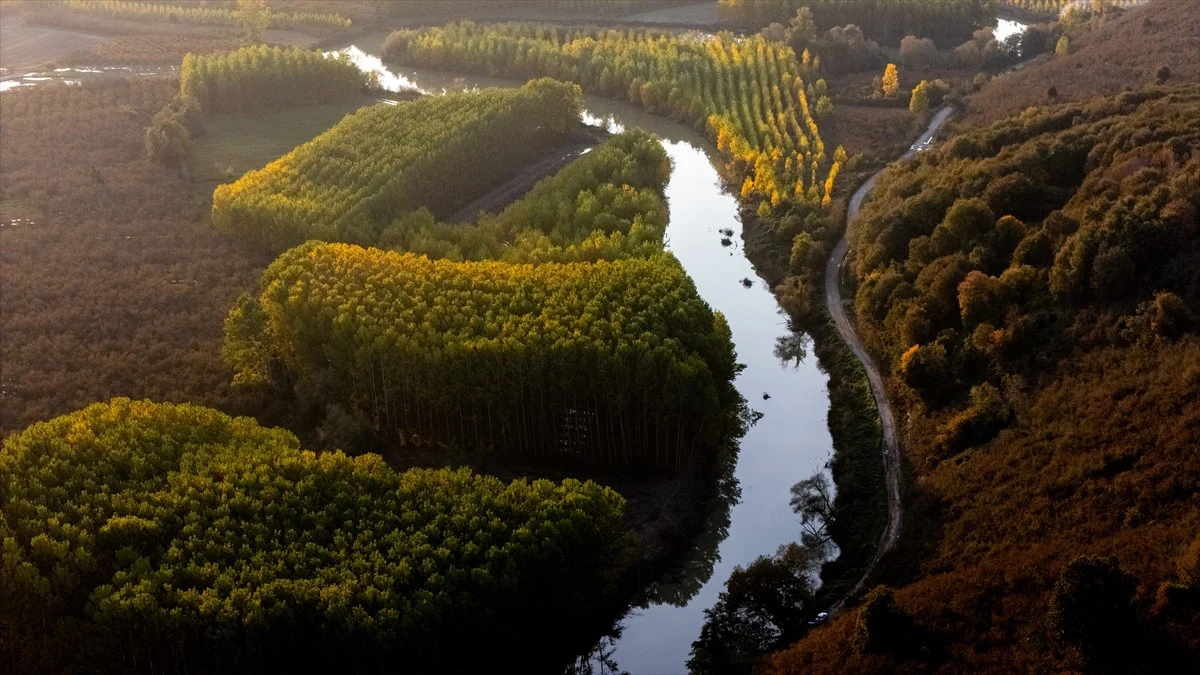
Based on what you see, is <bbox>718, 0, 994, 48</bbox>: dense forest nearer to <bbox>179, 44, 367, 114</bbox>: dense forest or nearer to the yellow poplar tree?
the yellow poplar tree

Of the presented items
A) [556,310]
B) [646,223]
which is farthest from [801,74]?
[556,310]

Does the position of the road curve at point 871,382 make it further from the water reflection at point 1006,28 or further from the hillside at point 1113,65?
the water reflection at point 1006,28

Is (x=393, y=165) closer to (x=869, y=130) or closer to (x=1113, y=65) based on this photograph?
(x=869, y=130)

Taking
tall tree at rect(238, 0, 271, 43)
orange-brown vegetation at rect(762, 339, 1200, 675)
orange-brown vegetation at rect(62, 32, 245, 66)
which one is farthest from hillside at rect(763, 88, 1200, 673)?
orange-brown vegetation at rect(62, 32, 245, 66)

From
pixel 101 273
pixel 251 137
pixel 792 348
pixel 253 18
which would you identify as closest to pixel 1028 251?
pixel 792 348

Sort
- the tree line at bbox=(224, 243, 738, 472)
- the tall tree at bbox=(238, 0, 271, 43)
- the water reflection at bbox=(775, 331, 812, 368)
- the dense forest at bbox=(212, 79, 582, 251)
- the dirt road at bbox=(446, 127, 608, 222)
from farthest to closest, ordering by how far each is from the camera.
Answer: the tall tree at bbox=(238, 0, 271, 43), the dirt road at bbox=(446, 127, 608, 222), the dense forest at bbox=(212, 79, 582, 251), the water reflection at bbox=(775, 331, 812, 368), the tree line at bbox=(224, 243, 738, 472)

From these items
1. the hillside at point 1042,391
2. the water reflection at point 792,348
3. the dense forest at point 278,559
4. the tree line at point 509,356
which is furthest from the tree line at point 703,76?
the dense forest at point 278,559
